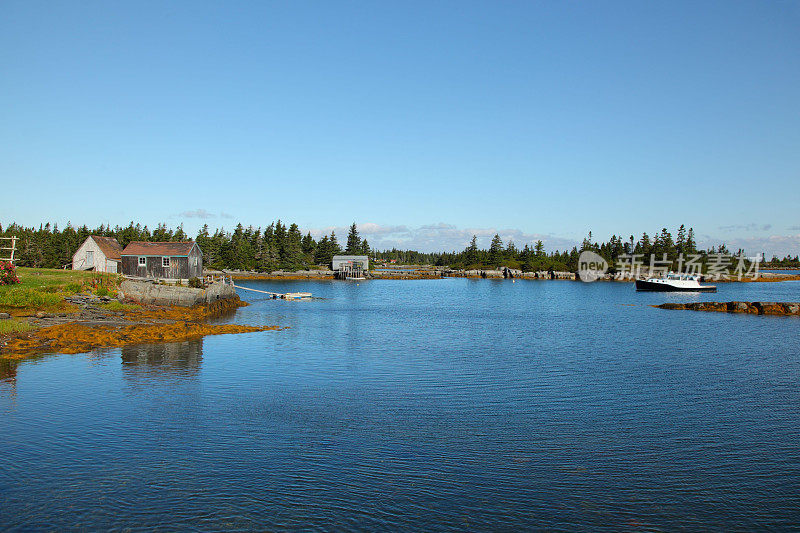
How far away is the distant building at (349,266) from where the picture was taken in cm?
15625

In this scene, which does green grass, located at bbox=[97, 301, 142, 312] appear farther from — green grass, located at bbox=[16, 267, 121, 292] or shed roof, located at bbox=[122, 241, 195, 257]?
shed roof, located at bbox=[122, 241, 195, 257]

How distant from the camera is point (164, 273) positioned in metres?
70.0

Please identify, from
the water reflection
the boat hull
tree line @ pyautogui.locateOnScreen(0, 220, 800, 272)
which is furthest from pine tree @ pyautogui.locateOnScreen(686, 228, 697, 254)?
the water reflection

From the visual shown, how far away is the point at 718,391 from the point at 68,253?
118791 mm

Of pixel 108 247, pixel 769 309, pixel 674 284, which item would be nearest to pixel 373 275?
pixel 674 284

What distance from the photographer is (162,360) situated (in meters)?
28.6

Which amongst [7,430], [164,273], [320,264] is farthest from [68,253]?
[7,430]

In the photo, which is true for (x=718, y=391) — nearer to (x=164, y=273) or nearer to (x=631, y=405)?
(x=631, y=405)

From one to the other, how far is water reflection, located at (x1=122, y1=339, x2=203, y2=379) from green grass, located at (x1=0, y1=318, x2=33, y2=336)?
6.02m

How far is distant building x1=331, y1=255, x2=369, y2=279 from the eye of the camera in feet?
513

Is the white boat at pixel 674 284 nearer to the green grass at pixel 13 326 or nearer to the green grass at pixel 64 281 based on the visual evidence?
the green grass at pixel 64 281

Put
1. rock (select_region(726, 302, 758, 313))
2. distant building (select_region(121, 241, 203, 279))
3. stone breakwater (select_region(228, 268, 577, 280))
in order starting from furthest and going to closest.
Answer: stone breakwater (select_region(228, 268, 577, 280)) → distant building (select_region(121, 241, 203, 279)) → rock (select_region(726, 302, 758, 313))

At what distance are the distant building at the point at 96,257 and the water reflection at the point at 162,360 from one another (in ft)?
144

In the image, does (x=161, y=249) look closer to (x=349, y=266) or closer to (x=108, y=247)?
(x=108, y=247)
